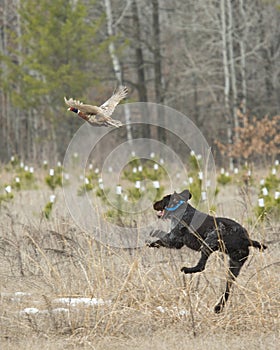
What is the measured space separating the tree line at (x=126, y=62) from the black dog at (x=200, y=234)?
12888 millimetres

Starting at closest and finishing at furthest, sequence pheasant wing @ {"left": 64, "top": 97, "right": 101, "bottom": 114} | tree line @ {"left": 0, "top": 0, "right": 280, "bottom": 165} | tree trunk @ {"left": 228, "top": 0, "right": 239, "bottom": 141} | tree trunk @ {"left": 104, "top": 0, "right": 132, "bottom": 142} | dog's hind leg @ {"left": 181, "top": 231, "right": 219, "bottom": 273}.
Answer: pheasant wing @ {"left": 64, "top": 97, "right": 101, "bottom": 114}, dog's hind leg @ {"left": 181, "top": 231, "right": 219, "bottom": 273}, tree trunk @ {"left": 228, "top": 0, "right": 239, "bottom": 141}, tree line @ {"left": 0, "top": 0, "right": 280, "bottom": 165}, tree trunk @ {"left": 104, "top": 0, "right": 132, "bottom": 142}

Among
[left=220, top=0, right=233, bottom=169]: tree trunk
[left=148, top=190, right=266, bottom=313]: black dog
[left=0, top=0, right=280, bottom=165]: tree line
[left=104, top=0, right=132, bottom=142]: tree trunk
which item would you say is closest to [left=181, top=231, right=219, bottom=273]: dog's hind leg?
[left=148, top=190, right=266, bottom=313]: black dog

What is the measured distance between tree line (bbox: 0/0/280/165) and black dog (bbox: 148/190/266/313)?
12.9m

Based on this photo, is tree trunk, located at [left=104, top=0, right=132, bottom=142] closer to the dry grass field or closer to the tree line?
the tree line

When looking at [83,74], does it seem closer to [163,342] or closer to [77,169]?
[77,169]

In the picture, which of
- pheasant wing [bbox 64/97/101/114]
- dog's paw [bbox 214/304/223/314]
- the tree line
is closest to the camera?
pheasant wing [bbox 64/97/101/114]

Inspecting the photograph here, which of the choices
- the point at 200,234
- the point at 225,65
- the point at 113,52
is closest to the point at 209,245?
the point at 200,234

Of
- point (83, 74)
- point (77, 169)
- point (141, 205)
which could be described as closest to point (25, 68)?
point (83, 74)

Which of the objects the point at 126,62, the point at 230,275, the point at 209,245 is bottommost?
the point at 230,275

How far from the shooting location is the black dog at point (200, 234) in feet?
14.7

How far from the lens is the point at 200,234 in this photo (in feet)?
15.2

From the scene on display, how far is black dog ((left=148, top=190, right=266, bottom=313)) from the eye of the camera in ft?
14.7

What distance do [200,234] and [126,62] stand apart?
1789cm

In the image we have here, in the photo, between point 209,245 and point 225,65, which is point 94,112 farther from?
point 225,65
